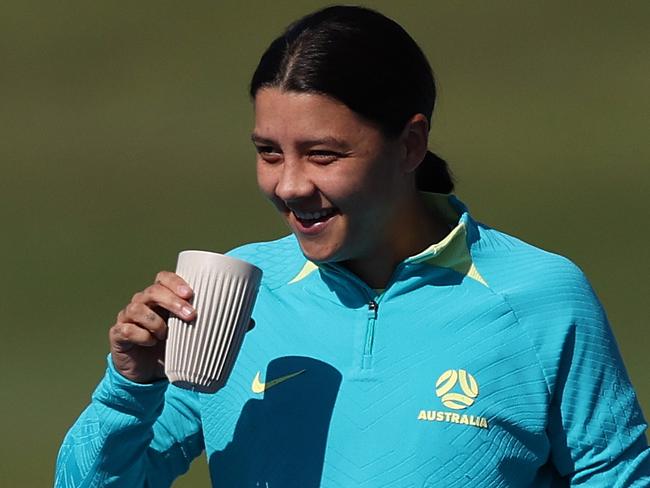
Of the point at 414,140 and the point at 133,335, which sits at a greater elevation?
the point at 414,140

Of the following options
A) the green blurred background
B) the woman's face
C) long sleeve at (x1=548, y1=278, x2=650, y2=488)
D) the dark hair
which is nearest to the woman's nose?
the woman's face

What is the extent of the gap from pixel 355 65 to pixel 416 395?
1.85ft

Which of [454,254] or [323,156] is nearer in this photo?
[323,156]

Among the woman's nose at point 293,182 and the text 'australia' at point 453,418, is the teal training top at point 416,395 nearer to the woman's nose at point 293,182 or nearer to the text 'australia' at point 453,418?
the text 'australia' at point 453,418

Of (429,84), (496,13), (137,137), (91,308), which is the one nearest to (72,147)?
(137,137)

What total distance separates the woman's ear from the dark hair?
15mm

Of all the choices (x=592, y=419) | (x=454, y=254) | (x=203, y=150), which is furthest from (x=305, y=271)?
(x=203, y=150)

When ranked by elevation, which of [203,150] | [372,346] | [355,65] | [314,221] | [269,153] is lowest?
[203,150]

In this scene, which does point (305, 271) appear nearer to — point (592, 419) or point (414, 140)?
point (414, 140)

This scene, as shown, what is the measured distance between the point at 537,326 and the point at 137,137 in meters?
5.73

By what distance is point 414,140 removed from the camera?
2.77 m

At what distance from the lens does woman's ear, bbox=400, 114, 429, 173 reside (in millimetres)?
2742

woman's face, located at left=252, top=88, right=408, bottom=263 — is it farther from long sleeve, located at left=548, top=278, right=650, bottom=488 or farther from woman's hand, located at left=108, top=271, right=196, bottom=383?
long sleeve, located at left=548, top=278, right=650, bottom=488

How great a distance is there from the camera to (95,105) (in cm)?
844
